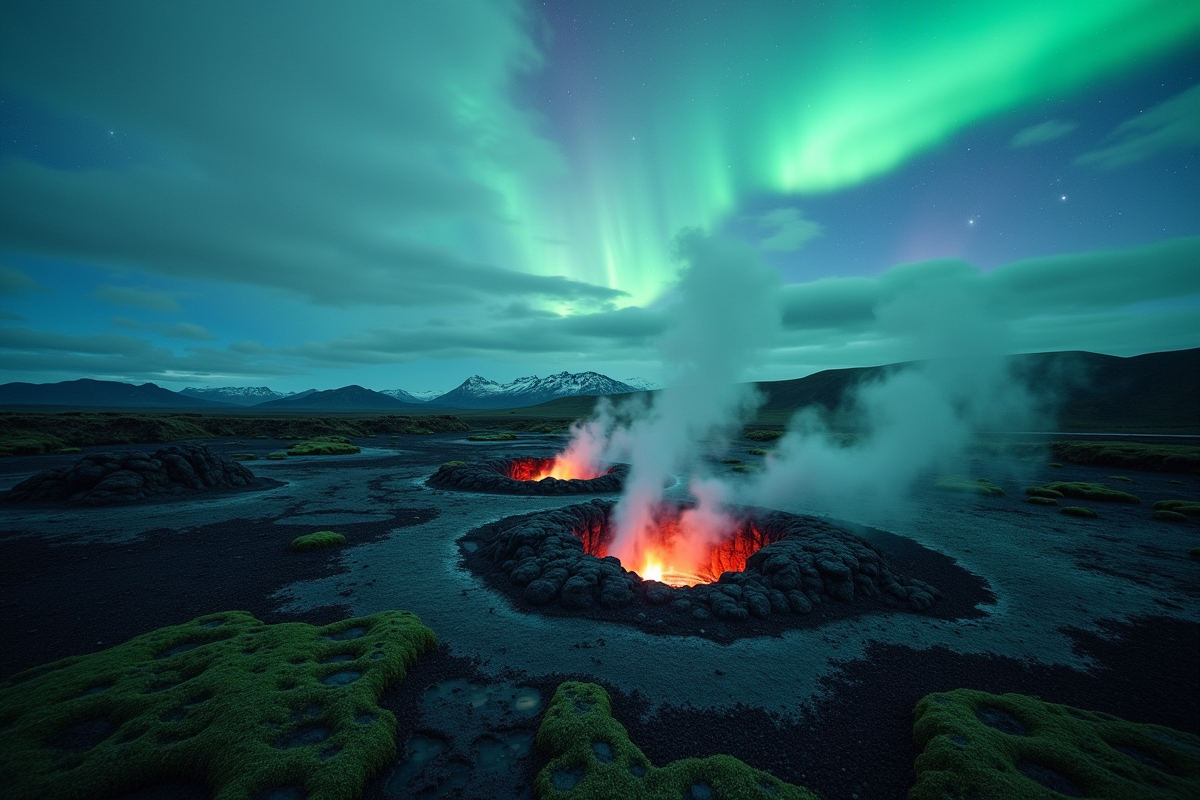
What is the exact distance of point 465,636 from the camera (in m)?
12.6

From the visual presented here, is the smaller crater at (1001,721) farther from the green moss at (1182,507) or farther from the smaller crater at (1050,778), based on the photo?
the green moss at (1182,507)

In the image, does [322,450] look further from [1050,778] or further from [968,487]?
[968,487]

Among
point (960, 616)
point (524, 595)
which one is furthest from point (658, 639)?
point (960, 616)

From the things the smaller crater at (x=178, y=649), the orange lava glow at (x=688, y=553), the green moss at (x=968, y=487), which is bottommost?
the orange lava glow at (x=688, y=553)

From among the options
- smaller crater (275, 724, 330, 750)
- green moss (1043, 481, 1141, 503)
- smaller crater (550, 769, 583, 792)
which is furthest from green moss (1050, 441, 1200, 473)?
smaller crater (275, 724, 330, 750)

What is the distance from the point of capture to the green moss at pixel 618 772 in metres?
6.98

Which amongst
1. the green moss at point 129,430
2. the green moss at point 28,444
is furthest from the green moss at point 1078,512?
the green moss at point 28,444

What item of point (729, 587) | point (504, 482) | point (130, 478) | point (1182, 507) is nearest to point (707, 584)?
point (729, 587)

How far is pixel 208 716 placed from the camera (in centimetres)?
812

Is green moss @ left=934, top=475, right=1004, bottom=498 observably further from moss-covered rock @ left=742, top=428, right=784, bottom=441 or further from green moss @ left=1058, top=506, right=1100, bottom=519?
moss-covered rock @ left=742, top=428, right=784, bottom=441

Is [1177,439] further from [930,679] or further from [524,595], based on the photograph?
[524,595]

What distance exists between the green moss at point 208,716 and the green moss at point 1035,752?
1048 centimetres

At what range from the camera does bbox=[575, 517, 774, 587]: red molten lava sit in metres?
25.3

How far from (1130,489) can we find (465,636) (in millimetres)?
57571
